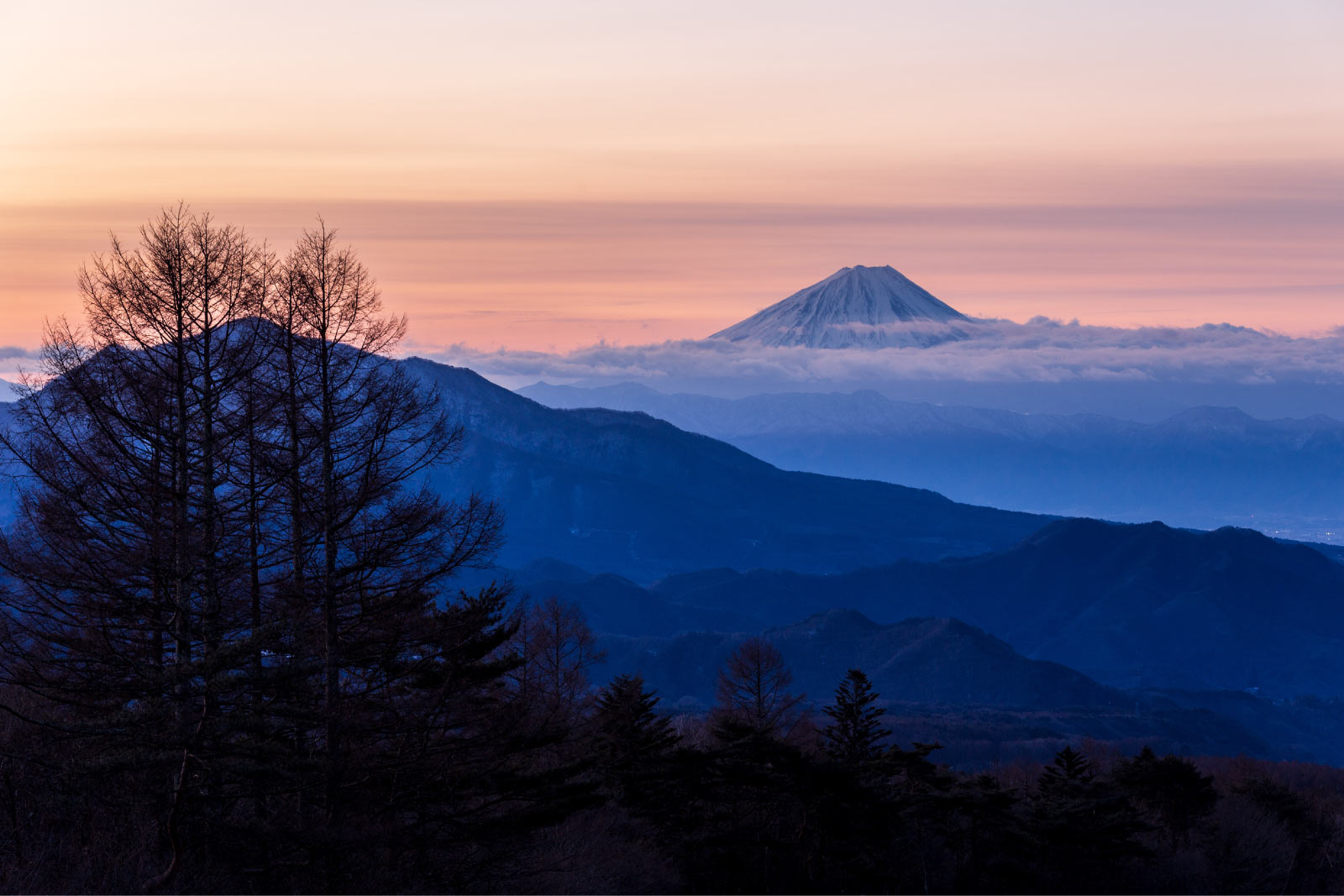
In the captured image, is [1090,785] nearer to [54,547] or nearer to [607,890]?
[607,890]

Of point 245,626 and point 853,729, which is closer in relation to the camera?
point 245,626

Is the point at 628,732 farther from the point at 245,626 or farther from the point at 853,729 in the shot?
the point at 245,626

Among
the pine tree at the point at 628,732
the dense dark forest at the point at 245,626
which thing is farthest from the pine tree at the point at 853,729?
the dense dark forest at the point at 245,626

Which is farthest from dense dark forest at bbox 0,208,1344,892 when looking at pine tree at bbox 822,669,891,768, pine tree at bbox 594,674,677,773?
pine tree at bbox 822,669,891,768

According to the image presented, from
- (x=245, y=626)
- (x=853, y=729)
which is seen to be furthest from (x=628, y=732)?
(x=245, y=626)

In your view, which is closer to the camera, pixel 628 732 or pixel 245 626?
pixel 245 626

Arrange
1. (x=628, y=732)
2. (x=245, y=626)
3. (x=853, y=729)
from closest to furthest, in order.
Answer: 1. (x=245, y=626)
2. (x=628, y=732)
3. (x=853, y=729)

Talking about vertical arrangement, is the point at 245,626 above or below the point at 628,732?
above

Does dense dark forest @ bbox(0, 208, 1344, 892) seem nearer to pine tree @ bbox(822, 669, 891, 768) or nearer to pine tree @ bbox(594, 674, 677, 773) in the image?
pine tree @ bbox(594, 674, 677, 773)

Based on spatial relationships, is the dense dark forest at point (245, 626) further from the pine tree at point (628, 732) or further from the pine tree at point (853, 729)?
the pine tree at point (853, 729)

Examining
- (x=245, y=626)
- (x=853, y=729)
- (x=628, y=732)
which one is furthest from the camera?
(x=853, y=729)

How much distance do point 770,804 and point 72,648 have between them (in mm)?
27101

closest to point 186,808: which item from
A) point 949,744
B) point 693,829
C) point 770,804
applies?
point 693,829

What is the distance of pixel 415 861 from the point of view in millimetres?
27906
